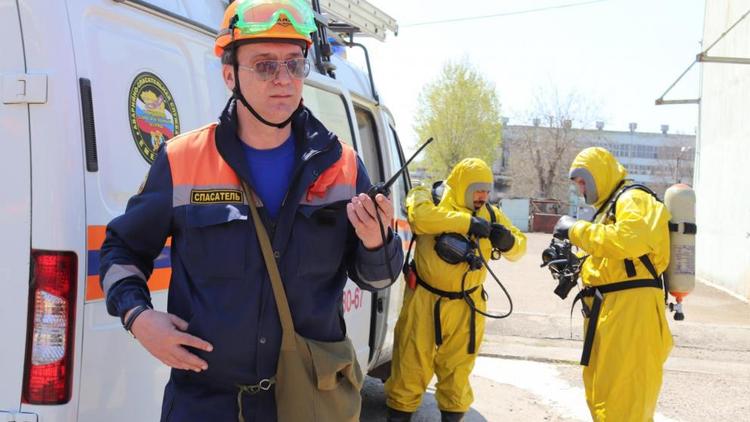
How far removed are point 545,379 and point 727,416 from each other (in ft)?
5.04

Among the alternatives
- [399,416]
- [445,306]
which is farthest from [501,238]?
[399,416]

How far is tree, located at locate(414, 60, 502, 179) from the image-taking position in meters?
42.8

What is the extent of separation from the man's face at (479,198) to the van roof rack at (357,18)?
1440 mm

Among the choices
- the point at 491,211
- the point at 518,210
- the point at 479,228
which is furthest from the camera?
the point at 518,210

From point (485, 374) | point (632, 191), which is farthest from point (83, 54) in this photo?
point (485, 374)

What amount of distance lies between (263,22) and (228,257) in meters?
0.66

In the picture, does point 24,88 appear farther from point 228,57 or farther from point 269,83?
point 269,83

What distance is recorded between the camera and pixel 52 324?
2.08 metres

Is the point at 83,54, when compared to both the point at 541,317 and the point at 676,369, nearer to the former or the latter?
the point at 676,369

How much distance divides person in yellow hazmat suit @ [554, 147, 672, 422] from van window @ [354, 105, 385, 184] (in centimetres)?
163

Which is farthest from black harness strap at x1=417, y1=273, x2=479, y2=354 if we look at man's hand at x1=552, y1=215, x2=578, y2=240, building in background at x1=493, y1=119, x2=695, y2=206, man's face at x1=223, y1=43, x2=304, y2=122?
building in background at x1=493, y1=119, x2=695, y2=206

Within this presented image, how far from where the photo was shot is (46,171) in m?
2.07

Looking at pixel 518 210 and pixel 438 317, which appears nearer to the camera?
pixel 438 317

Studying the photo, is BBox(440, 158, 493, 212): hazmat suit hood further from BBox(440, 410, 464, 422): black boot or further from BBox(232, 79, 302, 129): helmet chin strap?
BBox(232, 79, 302, 129): helmet chin strap
